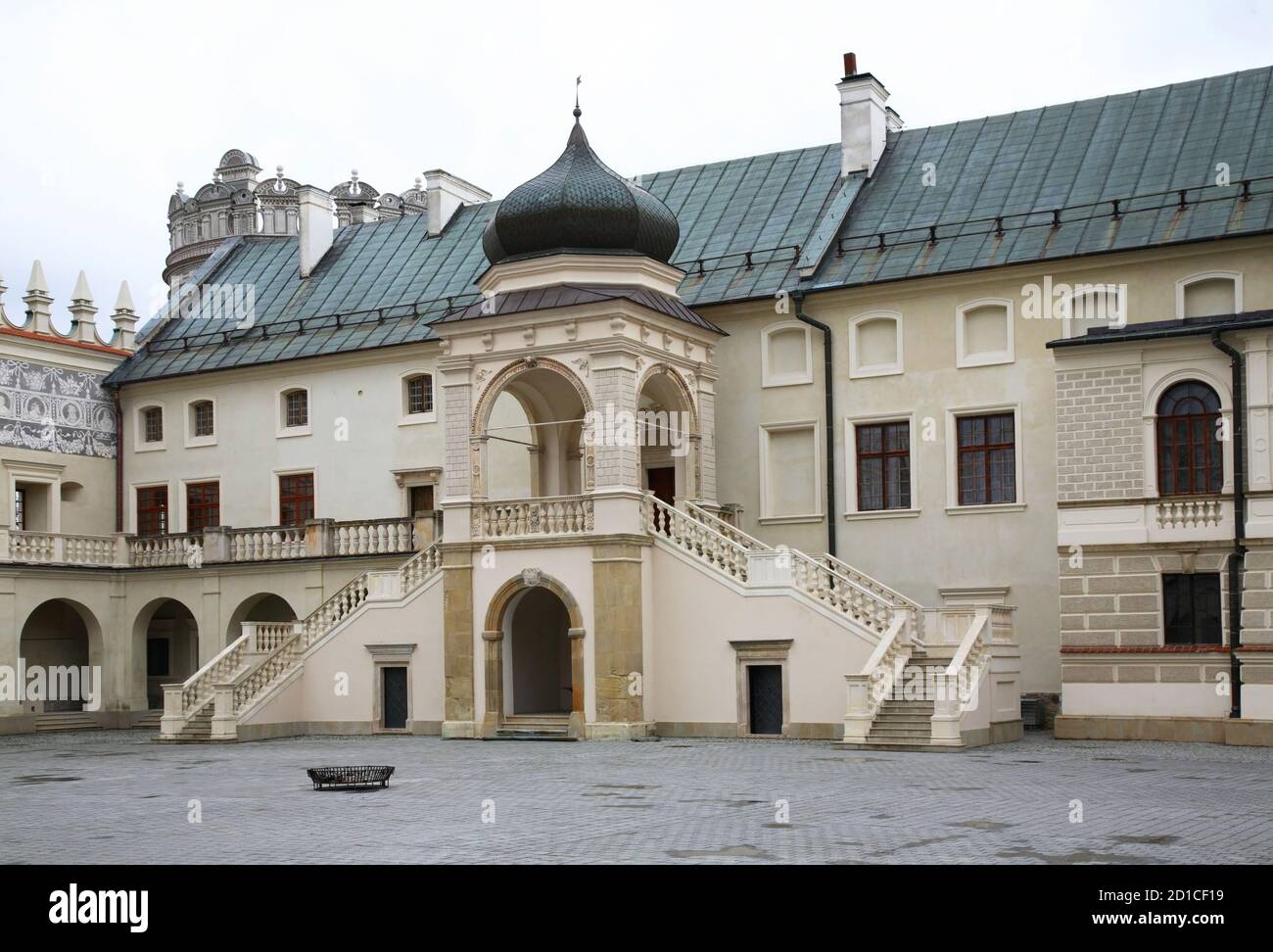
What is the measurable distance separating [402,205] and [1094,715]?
64.8 metres

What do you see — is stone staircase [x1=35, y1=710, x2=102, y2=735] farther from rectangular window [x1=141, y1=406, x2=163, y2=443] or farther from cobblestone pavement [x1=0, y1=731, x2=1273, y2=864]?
cobblestone pavement [x1=0, y1=731, x2=1273, y2=864]

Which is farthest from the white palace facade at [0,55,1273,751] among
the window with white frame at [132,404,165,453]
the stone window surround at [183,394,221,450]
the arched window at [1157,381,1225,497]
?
the window with white frame at [132,404,165,453]

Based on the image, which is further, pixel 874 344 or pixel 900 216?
pixel 900 216

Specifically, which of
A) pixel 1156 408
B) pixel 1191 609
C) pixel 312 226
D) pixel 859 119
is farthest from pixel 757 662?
pixel 312 226

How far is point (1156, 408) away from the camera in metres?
29.1

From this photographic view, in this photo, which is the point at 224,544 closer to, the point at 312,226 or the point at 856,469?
the point at 312,226

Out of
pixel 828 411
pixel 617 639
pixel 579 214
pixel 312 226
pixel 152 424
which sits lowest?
pixel 617 639

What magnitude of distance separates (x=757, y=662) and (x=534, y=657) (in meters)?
5.73

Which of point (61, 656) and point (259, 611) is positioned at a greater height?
point (259, 611)

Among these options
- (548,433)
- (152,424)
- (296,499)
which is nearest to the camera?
(548,433)

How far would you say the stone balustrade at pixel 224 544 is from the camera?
38250 mm

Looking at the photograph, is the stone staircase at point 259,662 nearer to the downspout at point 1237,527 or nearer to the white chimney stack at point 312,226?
the white chimney stack at point 312,226

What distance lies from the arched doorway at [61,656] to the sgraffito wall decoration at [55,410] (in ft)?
13.4

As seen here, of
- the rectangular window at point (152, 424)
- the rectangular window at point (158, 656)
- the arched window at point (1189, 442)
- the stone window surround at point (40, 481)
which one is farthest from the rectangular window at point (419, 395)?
the arched window at point (1189, 442)
